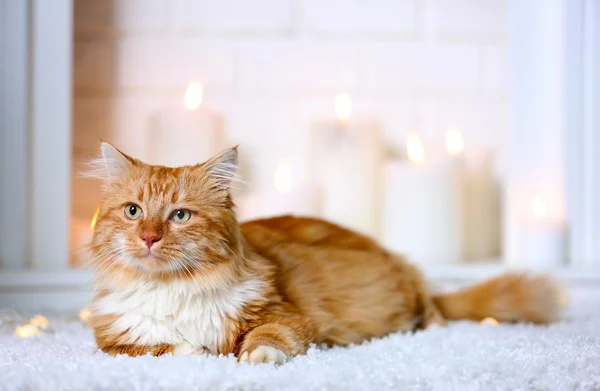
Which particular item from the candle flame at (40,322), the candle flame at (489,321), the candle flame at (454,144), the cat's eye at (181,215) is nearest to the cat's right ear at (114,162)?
the cat's eye at (181,215)

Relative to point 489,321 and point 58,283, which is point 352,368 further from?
point 58,283

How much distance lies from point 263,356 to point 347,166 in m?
0.98

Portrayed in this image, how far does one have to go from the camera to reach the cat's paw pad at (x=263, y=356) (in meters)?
0.86

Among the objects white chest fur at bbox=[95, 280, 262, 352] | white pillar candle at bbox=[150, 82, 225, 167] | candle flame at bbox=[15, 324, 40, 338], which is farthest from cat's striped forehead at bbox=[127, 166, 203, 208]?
white pillar candle at bbox=[150, 82, 225, 167]

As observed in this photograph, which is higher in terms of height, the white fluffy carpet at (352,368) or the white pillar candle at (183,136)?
the white pillar candle at (183,136)

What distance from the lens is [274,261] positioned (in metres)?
1.13

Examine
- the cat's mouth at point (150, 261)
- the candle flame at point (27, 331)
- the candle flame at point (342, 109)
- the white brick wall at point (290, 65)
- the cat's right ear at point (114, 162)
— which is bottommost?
the candle flame at point (27, 331)

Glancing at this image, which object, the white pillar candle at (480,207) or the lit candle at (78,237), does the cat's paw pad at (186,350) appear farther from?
the white pillar candle at (480,207)

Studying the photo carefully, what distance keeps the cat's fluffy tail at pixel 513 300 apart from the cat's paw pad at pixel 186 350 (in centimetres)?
69

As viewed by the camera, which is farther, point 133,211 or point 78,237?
point 78,237

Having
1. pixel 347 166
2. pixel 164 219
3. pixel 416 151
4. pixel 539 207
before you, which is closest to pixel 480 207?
pixel 539 207

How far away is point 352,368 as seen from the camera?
2.79ft

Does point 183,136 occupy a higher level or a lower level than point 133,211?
higher

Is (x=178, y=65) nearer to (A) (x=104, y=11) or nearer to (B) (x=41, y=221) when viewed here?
(A) (x=104, y=11)
